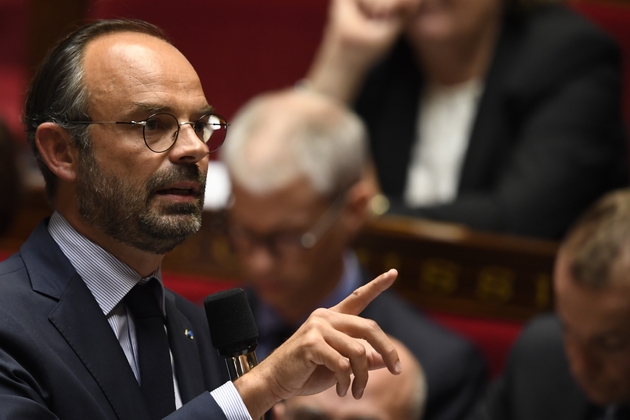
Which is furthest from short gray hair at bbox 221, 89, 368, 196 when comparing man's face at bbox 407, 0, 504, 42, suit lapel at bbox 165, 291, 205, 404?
suit lapel at bbox 165, 291, 205, 404

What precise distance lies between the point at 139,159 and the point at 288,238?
0.83 meters

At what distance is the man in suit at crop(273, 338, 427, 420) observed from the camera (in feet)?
3.65

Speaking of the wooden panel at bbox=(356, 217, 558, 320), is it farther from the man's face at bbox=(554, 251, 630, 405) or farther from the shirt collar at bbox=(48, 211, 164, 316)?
the shirt collar at bbox=(48, 211, 164, 316)

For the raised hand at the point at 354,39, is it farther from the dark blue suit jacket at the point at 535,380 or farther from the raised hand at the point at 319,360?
the raised hand at the point at 319,360

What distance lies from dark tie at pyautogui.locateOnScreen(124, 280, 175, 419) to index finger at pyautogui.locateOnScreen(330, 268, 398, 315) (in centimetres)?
10

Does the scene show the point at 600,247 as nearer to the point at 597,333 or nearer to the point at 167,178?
the point at 597,333

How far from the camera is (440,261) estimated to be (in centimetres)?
145

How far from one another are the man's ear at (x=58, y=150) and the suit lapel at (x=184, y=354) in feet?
0.33

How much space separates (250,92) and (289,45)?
11 centimetres

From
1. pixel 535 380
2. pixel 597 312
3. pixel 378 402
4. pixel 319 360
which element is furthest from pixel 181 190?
pixel 535 380

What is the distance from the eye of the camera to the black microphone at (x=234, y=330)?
58 cm

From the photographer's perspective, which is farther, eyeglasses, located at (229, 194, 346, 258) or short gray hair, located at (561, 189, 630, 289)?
eyeglasses, located at (229, 194, 346, 258)

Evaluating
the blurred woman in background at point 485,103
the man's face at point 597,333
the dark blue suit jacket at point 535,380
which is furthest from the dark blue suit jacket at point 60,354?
the blurred woman in background at point 485,103

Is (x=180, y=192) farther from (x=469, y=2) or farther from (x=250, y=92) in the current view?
(x=250, y=92)
